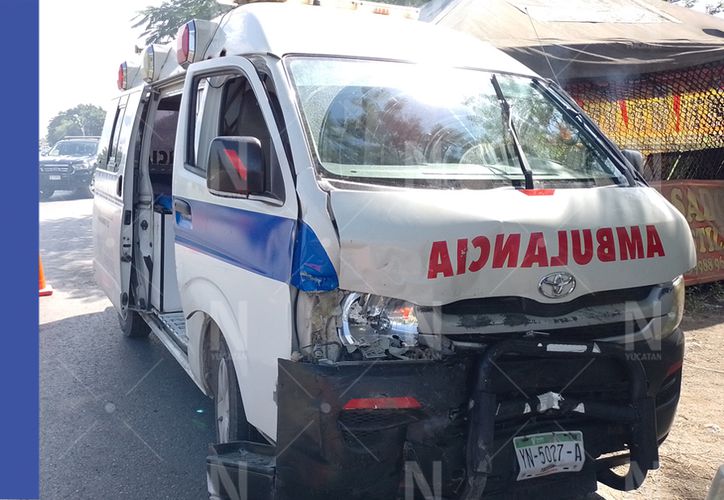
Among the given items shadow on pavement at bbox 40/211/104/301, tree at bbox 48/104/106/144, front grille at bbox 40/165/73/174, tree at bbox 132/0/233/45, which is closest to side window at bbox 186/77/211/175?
shadow on pavement at bbox 40/211/104/301

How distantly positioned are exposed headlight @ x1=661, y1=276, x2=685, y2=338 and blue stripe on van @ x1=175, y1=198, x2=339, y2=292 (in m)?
1.54

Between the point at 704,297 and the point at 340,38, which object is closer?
the point at 340,38

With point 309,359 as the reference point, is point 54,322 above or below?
below

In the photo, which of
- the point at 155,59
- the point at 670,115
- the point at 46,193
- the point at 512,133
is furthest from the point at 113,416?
the point at 46,193

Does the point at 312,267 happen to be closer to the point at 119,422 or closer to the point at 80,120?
the point at 119,422

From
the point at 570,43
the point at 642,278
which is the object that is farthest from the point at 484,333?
the point at 570,43

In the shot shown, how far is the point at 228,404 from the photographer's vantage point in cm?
343

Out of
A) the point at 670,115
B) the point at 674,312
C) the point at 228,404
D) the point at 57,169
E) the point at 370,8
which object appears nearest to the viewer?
the point at 674,312

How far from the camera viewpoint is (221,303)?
11.1 feet

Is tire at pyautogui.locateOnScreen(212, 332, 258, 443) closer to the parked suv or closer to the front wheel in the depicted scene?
the parked suv

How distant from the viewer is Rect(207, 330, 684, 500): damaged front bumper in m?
2.54

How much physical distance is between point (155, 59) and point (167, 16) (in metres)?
9.84

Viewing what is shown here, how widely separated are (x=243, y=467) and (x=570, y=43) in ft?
19.5

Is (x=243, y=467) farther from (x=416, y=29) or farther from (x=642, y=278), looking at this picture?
(x=416, y=29)
